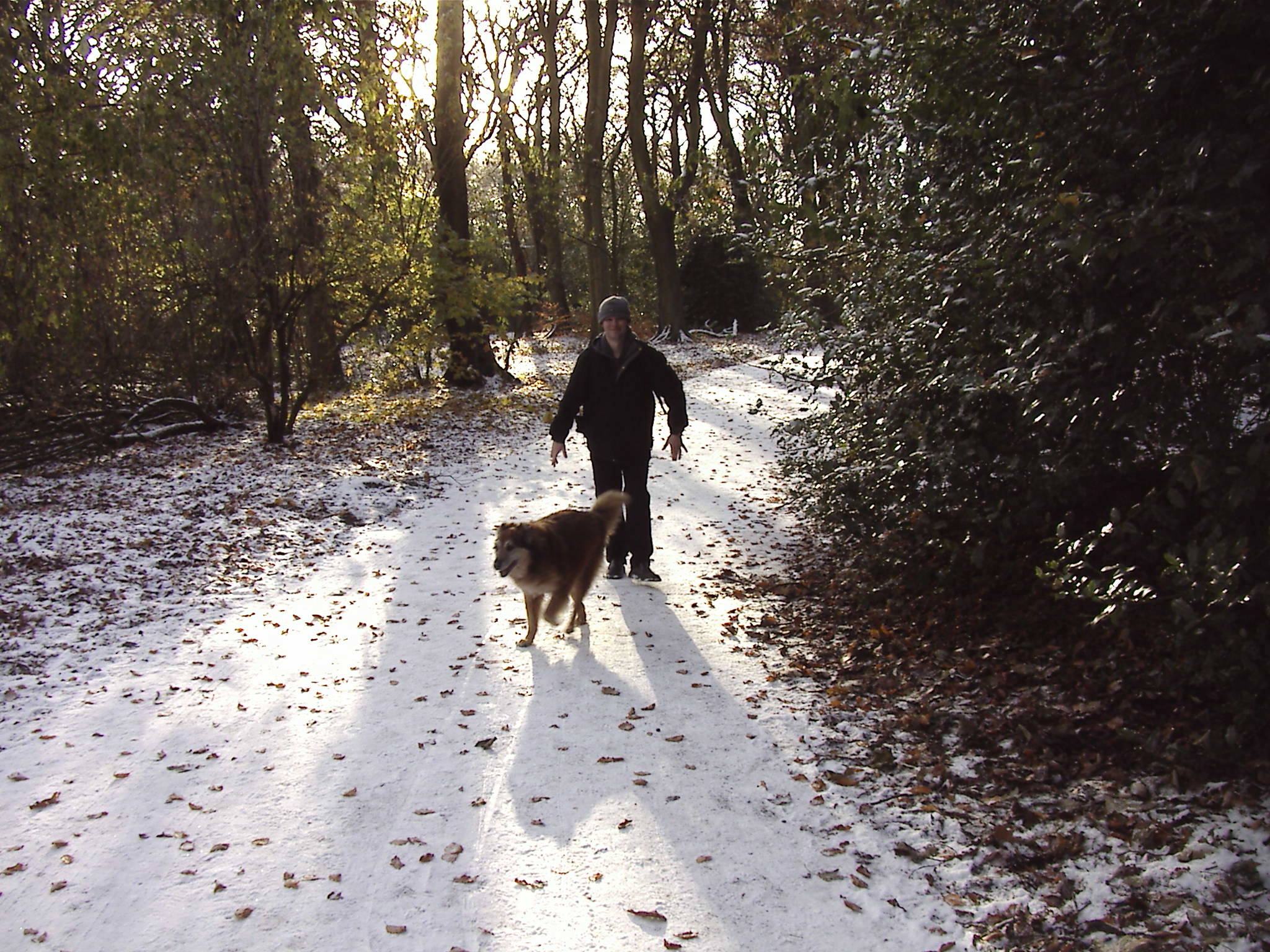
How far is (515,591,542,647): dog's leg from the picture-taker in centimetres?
623

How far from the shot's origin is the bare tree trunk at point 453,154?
1841 cm

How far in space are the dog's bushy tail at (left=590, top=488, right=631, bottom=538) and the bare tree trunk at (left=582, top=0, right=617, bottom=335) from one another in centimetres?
1485

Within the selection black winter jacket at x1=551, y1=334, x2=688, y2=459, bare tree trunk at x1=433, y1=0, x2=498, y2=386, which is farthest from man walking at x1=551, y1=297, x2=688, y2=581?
bare tree trunk at x1=433, y1=0, x2=498, y2=386

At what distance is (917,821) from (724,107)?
26.7m

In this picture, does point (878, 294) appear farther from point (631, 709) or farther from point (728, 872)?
point (728, 872)

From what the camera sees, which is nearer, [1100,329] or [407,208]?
[1100,329]

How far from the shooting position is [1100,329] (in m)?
3.52

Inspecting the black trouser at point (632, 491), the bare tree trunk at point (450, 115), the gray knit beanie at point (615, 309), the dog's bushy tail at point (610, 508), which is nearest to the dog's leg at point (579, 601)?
the dog's bushy tail at point (610, 508)

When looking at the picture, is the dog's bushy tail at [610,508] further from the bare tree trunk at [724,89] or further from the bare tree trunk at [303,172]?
the bare tree trunk at [724,89]

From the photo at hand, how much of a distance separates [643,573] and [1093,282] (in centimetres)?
477

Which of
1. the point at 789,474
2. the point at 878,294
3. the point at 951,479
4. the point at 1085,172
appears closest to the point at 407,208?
the point at 789,474

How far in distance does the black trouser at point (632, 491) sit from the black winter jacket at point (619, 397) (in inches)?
3.3

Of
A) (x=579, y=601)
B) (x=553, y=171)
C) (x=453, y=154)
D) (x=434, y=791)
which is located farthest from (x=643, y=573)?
(x=553, y=171)

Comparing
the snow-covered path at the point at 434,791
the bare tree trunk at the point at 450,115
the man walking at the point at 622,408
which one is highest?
the bare tree trunk at the point at 450,115
